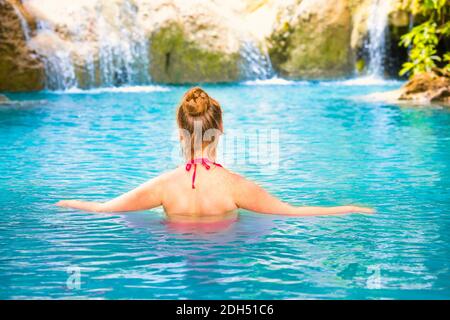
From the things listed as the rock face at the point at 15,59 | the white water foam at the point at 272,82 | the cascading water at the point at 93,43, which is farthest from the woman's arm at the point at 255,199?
the white water foam at the point at 272,82

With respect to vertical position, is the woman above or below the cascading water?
below

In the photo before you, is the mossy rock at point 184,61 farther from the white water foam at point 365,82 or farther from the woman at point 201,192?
the woman at point 201,192

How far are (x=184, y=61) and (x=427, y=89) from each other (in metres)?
9.17

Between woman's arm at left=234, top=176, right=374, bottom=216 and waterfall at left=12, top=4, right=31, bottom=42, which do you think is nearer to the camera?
woman's arm at left=234, top=176, right=374, bottom=216

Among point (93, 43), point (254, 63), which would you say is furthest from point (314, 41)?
point (93, 43)

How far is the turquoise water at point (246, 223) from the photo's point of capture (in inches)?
178

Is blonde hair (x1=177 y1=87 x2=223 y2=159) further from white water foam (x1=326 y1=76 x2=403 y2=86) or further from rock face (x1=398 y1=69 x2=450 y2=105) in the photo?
white water foam (x1=326 y1=76 x2=403 y2=86)

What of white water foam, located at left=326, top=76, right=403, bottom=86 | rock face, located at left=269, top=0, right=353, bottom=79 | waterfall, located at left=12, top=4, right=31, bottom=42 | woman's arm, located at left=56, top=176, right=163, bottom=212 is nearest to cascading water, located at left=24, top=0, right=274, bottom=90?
waterfall, located at left=12, top=4, right=31, bottom=42

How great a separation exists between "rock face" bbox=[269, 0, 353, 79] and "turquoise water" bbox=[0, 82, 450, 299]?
37.6ft

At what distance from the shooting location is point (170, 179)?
539 cm

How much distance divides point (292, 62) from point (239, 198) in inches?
780

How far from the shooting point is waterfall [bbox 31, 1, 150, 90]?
21203 millimetres

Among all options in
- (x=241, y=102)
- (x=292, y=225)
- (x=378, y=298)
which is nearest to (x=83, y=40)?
(x=241, y=102)
